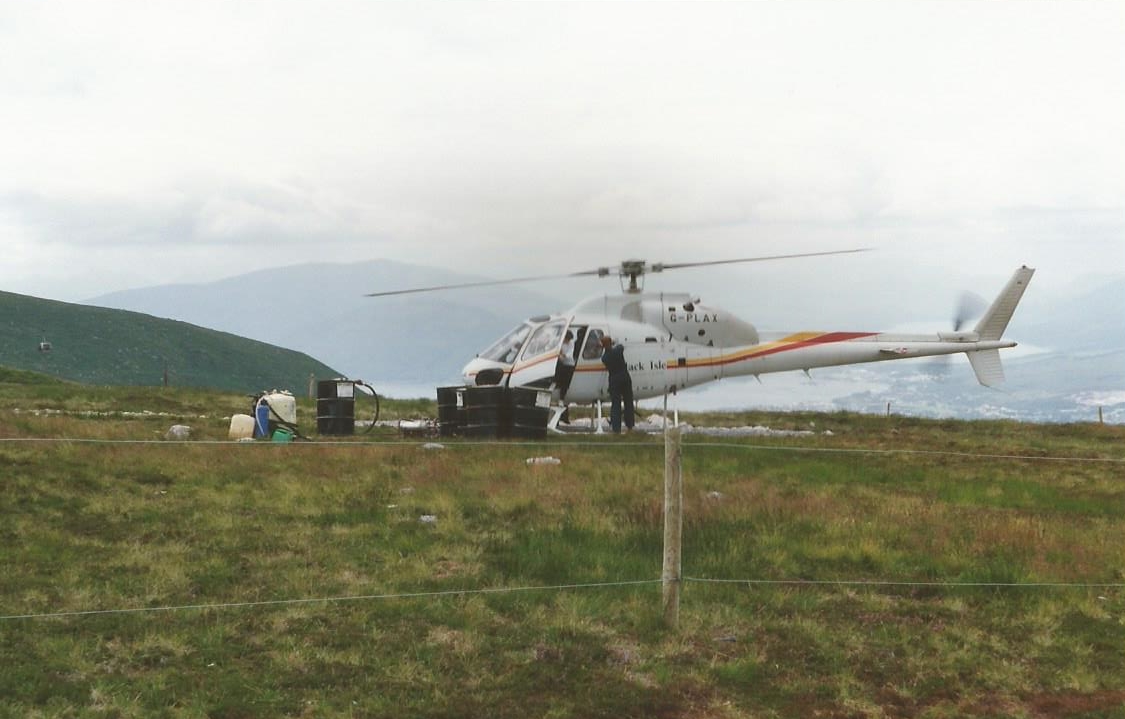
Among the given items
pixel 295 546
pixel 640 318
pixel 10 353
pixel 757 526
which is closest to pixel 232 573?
pixel 295 546

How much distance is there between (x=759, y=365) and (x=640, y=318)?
300 cm

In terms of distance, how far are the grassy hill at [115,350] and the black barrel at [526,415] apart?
136248mm

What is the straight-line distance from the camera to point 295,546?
38.0ft

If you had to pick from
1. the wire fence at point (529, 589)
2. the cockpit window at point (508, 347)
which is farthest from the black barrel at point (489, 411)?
the wire fence at point (529, 589)

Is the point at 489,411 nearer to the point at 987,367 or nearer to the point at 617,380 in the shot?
the point at 617,380

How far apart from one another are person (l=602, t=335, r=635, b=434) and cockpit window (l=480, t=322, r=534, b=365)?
71.9 inches

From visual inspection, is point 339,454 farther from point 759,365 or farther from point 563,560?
point 759,365

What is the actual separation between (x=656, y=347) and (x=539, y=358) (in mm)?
2666

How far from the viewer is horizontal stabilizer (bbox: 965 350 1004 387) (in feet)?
87.4

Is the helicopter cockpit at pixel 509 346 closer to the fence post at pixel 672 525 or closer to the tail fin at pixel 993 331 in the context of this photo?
the tail fin at pixel 993 331

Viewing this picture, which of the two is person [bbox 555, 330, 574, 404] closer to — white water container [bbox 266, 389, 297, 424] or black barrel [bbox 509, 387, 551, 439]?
black barrel [bbox 509, 387, 551, 439]

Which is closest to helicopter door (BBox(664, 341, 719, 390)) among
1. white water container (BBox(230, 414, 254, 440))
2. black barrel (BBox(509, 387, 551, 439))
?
black barrel (BBox(509, 387, 551, 439))

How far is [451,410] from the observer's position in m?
22.1

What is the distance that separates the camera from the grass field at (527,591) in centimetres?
804
